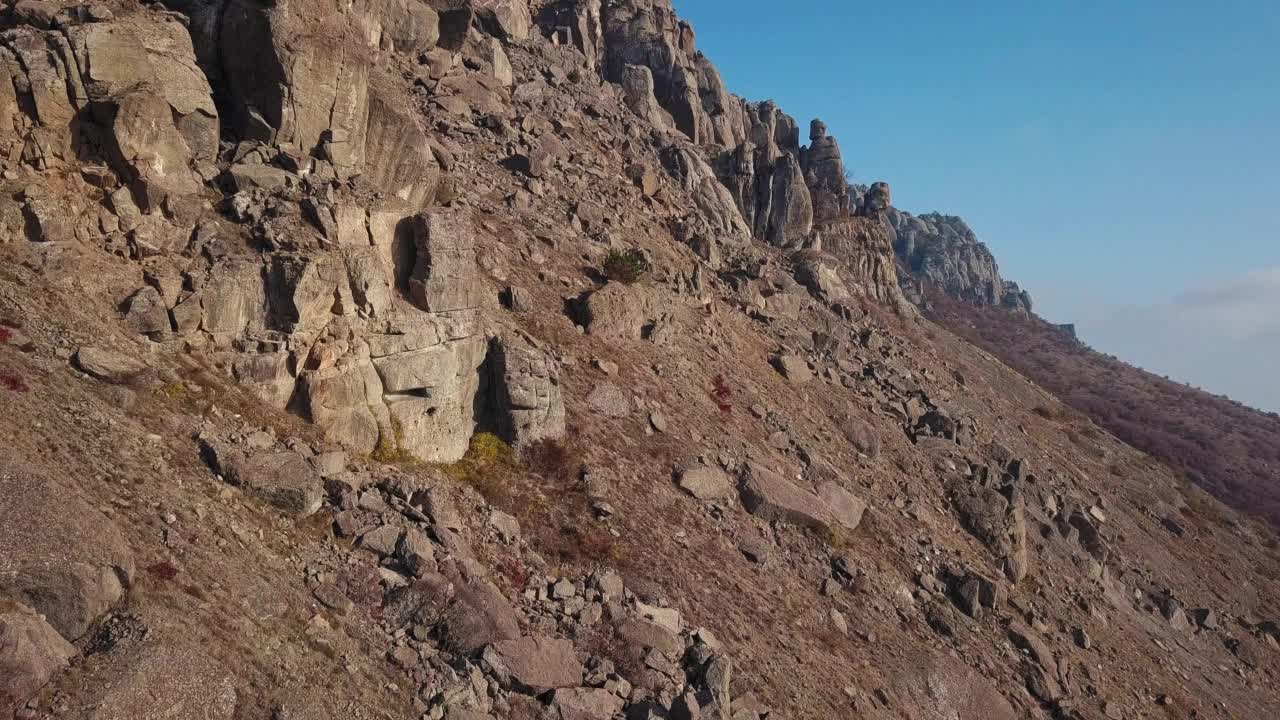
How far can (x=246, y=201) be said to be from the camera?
18.2 m

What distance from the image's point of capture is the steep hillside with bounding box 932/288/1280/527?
197 ft

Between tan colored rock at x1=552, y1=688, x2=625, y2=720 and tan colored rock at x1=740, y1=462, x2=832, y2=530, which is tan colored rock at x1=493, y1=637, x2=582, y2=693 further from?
tan colored rock at x1=740, y1=462, x2=832, y2=530

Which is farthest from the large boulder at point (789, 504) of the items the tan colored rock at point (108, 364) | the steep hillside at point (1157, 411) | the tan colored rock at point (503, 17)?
the steep hillside at point (1157, 411)

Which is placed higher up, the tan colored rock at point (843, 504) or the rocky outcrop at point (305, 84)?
the rocky outcrop at point (305, 84)

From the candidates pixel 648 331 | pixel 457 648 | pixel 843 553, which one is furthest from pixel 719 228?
pixel 457 648

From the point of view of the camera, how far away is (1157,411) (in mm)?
78125

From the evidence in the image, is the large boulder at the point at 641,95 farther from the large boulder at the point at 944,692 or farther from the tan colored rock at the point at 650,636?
the tan colored rock at the point at 650,636

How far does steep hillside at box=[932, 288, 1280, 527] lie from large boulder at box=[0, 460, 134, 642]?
66674 millimetres

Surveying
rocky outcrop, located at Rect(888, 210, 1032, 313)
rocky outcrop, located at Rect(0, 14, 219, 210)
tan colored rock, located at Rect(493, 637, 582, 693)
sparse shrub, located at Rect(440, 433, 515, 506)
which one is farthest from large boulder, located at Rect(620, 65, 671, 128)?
rocky outcrop, located at Rect(888, 210, 1032, 313)

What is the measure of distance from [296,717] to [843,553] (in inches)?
673

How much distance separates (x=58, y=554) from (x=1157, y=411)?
9221 centimetres

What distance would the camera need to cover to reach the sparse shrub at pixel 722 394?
92.8 feet

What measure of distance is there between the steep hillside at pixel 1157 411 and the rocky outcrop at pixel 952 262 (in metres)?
12.5

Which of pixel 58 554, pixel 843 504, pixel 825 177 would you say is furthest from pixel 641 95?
pixel 58 554
